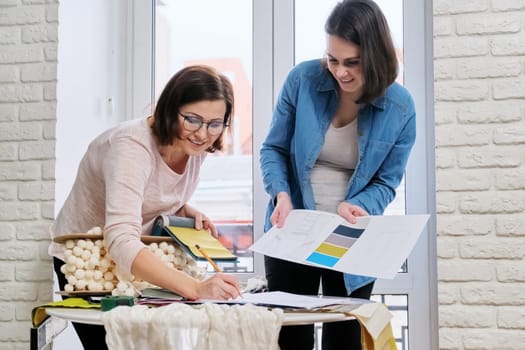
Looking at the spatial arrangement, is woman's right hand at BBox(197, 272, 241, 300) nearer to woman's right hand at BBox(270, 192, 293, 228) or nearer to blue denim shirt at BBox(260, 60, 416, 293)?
woman's right hand at BBox(270, 192, 293, 228)

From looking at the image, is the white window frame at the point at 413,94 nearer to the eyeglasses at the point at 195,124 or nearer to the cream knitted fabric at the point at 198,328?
the eyeglasses at the point at 195,124

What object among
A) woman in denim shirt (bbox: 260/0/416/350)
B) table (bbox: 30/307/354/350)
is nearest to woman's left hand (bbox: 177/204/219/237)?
woman in denim shirt (bbox: 260/0/416/350)

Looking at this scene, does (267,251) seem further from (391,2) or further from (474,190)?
(391,2)

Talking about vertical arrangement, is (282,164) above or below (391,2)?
below

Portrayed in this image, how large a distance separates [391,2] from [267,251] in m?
1.36

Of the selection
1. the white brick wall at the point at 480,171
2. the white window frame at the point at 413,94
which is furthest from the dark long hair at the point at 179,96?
the white window frame at the point at 413,94

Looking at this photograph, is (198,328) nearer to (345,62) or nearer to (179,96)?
(179,96)

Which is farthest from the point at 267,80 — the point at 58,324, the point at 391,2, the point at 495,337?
the point at 58,324

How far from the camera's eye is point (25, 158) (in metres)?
2.25

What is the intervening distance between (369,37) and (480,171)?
612mm

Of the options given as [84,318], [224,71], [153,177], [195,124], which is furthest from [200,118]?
[224,71]

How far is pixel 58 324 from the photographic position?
1319mm

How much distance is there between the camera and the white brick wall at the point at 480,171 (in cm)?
193

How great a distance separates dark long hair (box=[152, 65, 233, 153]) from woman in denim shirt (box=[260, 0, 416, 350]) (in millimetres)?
302
